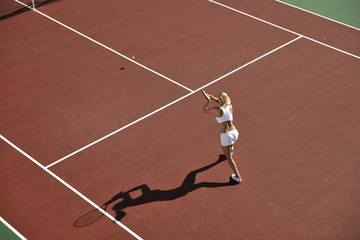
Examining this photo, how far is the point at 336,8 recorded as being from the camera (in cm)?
2038

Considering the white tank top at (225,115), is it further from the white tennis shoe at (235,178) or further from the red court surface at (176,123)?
the red court surface at (176,123)

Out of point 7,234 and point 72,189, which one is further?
point 72,189

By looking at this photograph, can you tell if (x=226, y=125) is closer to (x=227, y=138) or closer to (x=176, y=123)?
(x=227, y=138)

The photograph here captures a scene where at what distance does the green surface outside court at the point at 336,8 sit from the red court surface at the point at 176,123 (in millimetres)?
656

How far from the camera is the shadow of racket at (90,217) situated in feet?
38.2

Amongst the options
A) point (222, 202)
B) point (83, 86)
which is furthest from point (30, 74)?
point (222, 202)

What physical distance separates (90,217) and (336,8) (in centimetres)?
1295

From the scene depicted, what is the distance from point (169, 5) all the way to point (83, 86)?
5733 mm

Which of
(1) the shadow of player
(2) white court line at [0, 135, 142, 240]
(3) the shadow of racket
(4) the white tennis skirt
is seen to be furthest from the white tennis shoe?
(3) the shadow of racket

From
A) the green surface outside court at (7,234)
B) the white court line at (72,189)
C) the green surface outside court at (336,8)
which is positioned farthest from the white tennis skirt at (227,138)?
the green surface outside court at (336,8)

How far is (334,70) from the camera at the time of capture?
54.5 ft

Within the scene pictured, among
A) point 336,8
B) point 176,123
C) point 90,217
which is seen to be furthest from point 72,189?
point 336,8

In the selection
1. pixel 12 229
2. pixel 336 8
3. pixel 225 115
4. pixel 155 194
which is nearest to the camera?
pixel 12 229

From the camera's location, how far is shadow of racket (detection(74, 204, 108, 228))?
38.2 feet
